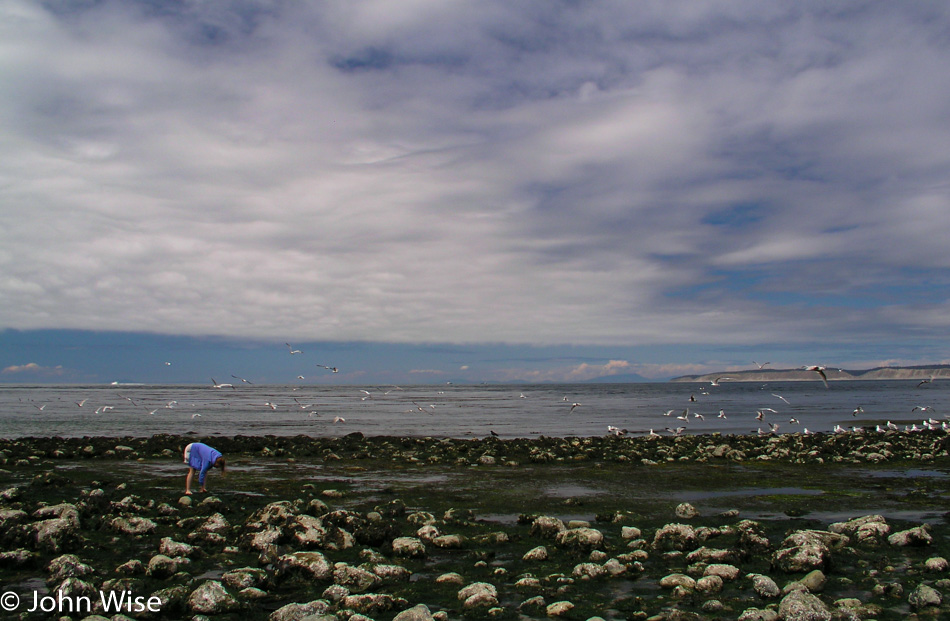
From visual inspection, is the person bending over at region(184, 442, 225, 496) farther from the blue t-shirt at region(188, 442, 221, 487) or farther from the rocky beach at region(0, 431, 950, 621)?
the rocky beach at region(0, 431, 950, 621)

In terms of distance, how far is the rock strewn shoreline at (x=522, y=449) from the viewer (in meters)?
24.1

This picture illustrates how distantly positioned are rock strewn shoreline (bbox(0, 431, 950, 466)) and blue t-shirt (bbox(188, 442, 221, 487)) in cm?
960

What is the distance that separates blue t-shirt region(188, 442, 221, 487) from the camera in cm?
1530

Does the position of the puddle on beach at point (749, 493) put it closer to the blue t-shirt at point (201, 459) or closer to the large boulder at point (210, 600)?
the large boulder at point (210, 600)

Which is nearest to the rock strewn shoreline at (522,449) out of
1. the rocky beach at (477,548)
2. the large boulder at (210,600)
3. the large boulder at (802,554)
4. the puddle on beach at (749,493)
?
the rocky beach at (477,548)

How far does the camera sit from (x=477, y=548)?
10711 millimetres

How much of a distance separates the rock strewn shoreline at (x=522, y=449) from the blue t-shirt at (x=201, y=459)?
9595 mm

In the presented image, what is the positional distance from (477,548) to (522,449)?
1712cm

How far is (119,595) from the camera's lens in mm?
7789

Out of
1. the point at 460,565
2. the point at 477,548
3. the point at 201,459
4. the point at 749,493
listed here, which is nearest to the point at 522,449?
the point at 749,493

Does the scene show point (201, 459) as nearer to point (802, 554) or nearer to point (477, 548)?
point (477, 548)

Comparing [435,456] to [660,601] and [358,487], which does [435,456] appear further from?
[660,601]

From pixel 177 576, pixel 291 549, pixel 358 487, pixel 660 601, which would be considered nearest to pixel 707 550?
pixel 660 601

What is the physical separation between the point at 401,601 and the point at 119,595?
12.0 ft
